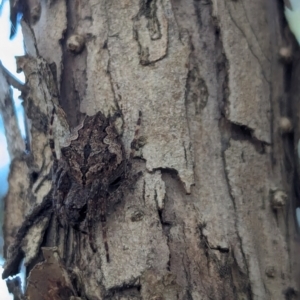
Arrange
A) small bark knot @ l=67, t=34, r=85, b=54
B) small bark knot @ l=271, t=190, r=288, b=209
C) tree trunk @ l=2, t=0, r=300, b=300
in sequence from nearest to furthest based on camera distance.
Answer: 1. tree trunk @ l=2, t=0, r=300, b=300
2. small bark knot @ l=271, t=190, r=288, b=209
3. small bark knot @ l=67, t=34, r=85, b=54

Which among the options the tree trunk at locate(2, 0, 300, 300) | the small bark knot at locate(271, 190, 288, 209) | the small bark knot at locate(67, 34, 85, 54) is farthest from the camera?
the small bark knot at locate(67, 34, 85, 54)

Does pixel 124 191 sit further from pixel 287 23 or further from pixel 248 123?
pixel 287 23

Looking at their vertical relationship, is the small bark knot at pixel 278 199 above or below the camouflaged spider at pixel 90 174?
below

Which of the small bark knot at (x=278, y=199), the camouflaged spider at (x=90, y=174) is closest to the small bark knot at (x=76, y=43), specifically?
the camouflaged spider at (x=90, y=174)

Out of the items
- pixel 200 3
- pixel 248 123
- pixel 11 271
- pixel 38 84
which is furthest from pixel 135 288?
pixel 200 3

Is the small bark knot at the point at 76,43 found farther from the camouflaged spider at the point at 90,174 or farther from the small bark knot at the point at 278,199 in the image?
the small bark knot at the point at 278,199

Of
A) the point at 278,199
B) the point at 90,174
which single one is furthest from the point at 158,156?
the point at 278,199

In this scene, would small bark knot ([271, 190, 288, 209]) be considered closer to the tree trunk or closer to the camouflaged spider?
the tree trunk

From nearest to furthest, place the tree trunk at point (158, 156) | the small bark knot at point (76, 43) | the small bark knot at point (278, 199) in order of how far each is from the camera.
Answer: the tree trunk at point (158, 156), the small bark knot at point (278, 199), the small bark knot at point (76, 43)

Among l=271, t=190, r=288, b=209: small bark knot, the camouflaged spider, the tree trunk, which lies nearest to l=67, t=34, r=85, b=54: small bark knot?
the tree trunk
